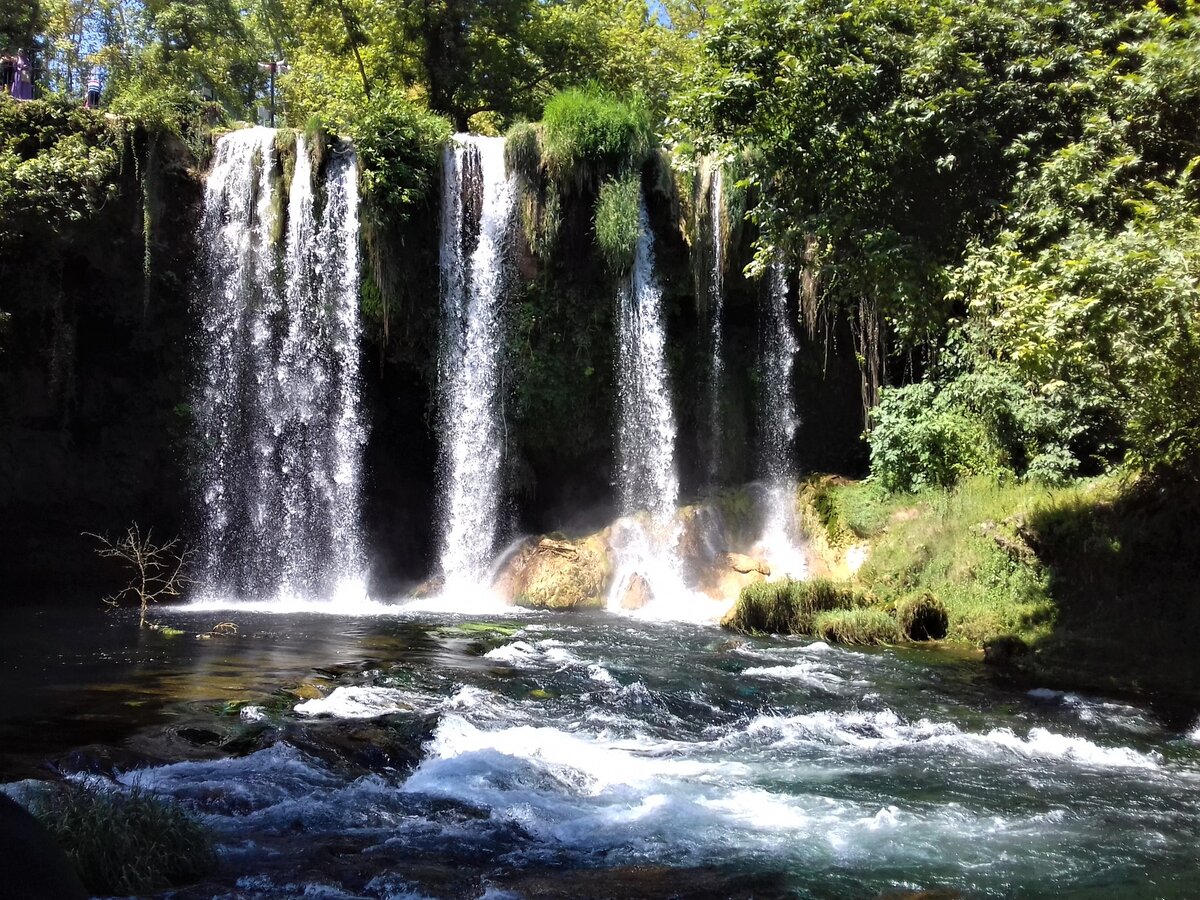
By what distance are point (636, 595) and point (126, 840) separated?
12754 mm

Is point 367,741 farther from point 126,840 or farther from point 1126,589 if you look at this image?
point 1126,589

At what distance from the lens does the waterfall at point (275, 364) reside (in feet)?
61.0

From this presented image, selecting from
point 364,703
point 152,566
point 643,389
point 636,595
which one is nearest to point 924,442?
point 643,389

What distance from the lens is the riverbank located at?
1170 cm

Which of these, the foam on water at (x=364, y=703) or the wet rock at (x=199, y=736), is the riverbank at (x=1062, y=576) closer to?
the foam on water at (x=364, y=703)

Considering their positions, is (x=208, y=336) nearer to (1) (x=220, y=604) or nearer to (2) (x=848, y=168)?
(1) (x=220, y=604)

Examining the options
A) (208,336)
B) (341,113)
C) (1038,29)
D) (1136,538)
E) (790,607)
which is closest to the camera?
(1038,29)

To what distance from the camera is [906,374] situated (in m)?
19.6

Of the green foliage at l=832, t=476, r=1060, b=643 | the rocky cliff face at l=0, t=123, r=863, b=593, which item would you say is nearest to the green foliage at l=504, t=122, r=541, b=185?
the rocky cliff face at l=0, t=123, r=863, b=593

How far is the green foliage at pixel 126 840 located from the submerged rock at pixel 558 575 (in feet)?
38.9

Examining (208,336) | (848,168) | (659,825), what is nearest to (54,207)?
(208,336)

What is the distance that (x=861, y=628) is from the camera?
13.7 metres

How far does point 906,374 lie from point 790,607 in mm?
7112

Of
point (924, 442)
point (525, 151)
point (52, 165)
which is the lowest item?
point (924, 442)
